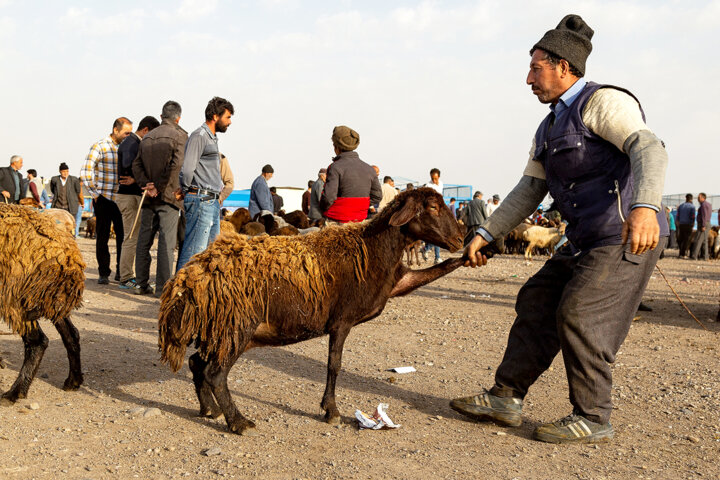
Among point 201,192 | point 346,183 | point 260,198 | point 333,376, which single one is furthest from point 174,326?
point 260,198

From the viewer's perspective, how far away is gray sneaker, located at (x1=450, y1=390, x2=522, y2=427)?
4.31 m

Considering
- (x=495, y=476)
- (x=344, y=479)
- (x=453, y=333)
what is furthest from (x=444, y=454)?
(x=453, y=333)

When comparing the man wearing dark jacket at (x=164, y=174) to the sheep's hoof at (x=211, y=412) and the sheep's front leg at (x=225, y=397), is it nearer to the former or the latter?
the sheep's hoof at (x=211, y=412)

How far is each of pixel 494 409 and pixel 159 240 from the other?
248 inches

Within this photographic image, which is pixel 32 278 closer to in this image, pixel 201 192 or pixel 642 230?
pixel 201 192

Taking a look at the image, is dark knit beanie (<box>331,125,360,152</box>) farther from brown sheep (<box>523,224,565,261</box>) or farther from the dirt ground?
brown sheep (<box>523,224,565,261</box>)

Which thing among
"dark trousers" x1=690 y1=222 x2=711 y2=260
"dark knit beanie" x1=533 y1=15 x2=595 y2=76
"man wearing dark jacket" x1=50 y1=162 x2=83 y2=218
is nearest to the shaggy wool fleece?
"dark knit beanie" x1=533 y1=15 x2=595 y2=76

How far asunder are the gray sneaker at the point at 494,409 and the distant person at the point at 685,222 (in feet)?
76.0

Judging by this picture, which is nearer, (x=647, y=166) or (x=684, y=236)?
(x=647, y=166)

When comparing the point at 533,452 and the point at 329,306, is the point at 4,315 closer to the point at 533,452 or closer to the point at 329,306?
the point at 329,306

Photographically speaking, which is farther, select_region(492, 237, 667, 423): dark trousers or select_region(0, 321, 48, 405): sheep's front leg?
select_region(0, 321, 48, 405): sheep's front leg

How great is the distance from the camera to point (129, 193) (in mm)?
9805

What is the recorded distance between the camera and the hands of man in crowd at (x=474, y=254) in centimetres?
454

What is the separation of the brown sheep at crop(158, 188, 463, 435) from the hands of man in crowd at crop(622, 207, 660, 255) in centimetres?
132
